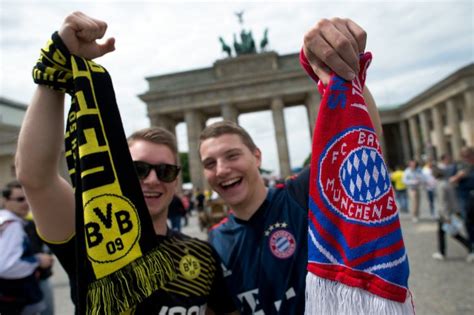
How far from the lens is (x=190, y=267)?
1782 millimetres

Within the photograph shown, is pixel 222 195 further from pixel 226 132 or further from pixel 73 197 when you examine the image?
pixel 73 197

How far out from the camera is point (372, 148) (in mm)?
1353

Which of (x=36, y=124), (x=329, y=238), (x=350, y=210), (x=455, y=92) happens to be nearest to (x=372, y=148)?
(x=350, y=210)

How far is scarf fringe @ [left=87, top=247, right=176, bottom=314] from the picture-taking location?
1267mm

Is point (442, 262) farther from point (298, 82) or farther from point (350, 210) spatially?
point (298, 82)

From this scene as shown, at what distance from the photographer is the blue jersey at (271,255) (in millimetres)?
1836

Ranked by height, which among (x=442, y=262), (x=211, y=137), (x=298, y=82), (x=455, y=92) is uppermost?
(x=298, y=82)

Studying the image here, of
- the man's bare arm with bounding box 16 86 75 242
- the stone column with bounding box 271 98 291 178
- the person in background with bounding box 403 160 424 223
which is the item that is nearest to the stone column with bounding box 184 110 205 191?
the stone column with bounding box 271 98 291 178

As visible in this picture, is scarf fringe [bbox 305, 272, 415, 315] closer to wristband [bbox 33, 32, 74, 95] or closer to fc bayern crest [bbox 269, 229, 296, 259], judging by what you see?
fc bayern crest [bbox 269, 229, 296, 259]

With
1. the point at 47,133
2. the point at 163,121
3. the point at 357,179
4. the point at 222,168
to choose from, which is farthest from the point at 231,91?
the point at 357,179

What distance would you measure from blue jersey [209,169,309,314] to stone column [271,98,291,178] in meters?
34.9

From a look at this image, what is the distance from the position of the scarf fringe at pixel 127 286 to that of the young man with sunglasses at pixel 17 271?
2691 millimetres

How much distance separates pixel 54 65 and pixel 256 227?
1.21m

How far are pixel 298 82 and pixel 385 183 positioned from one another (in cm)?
3622
